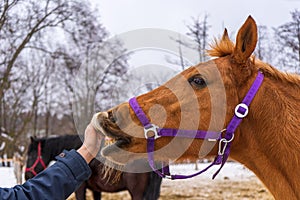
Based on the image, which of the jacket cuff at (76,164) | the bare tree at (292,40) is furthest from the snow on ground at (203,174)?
the jacket cuff at (76,164)

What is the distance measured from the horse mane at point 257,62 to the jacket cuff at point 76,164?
3.66ft

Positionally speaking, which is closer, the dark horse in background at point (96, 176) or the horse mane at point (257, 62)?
the horse mane at point (257, 62)

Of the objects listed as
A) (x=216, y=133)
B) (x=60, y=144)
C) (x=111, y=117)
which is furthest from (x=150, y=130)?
(x=60, y=144)

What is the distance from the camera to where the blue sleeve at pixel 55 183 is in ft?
5.13

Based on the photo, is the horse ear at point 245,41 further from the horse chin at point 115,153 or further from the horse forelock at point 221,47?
the horse chin at point 115,153

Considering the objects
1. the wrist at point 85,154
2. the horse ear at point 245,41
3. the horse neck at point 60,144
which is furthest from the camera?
the horse neck at point 60,144

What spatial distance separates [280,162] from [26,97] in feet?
83.2

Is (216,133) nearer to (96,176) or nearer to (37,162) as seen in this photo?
(96,176)

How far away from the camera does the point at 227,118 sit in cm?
210

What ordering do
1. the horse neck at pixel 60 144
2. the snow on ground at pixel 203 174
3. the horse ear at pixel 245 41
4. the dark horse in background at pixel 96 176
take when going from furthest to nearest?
1. the snow on ground at pixel 203 174
2. the horse neck at pixel 60 144
3. the dark horse in background at pixel 96 176
4. the horse ear at pixel 245 41

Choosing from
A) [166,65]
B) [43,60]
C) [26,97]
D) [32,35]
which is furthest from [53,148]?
[26,97]

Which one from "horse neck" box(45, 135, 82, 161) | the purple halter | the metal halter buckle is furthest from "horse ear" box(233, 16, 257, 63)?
"horse neck" box(45, 135, 82, 161)

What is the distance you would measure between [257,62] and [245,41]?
181mm

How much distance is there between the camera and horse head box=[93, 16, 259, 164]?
2100 mm
